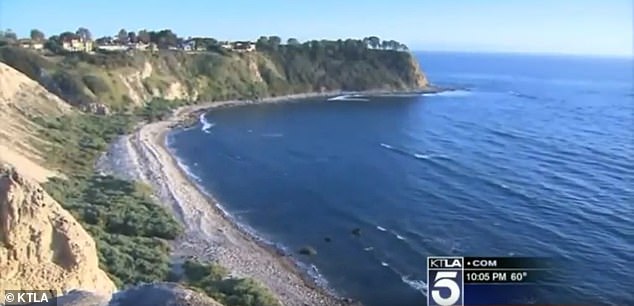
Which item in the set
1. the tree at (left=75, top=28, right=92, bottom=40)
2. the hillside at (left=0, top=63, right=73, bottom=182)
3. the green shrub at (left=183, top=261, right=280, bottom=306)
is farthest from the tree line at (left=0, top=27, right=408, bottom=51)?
the green shrub at (left=183, top=261, right=280, bottom=306)

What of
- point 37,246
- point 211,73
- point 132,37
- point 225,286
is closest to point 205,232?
point 225,286

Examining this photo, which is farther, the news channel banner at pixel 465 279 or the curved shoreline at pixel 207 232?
the curved shoreline at pixel 207 232

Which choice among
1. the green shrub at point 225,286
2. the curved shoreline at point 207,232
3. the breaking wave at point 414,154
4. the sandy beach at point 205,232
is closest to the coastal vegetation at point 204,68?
the curved shoreline at point 207,232

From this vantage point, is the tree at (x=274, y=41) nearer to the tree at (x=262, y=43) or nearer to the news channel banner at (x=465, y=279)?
the tree at (x=262, y=43)

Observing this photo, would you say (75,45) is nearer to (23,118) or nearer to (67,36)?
(67,36)

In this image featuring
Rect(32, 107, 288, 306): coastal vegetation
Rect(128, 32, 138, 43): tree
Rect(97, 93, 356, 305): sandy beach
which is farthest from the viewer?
Rect(128, 32, 138, 43): tree

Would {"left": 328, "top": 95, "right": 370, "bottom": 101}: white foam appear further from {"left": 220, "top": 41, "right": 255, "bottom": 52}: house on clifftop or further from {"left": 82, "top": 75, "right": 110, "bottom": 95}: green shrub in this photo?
{"left": 82, "top": 75, "right": 110, "bottom": 95}: green shrub
